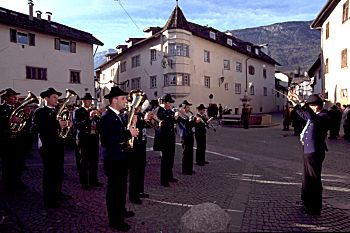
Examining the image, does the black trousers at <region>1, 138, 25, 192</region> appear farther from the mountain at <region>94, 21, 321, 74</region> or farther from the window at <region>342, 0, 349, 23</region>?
the mountain at <region>94, 21, 321, 74</region>

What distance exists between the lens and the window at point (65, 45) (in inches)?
1117

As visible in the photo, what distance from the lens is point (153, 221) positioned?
5.03 meters

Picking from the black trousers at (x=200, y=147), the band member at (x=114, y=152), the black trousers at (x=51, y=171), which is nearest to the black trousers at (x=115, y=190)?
the band member at (x=114, y=152)

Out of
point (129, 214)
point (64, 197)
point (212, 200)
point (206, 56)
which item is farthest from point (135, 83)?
point (129, 214)

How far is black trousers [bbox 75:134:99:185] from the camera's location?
703 centimetres

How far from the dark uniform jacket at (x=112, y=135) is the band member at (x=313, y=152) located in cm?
315

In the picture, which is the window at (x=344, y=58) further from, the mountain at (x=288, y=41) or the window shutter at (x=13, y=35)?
the mountain at (x=288, y=41)

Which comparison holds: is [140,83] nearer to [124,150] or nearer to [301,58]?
[124,150]

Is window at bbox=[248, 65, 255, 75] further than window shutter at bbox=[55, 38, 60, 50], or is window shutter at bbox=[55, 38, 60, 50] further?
window at bbox=[248, 65, 255, 75]

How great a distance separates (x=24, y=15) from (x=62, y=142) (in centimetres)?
2674

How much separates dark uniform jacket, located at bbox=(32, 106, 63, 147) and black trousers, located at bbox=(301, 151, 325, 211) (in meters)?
4.75

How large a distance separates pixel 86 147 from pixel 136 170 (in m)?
→ 1.74

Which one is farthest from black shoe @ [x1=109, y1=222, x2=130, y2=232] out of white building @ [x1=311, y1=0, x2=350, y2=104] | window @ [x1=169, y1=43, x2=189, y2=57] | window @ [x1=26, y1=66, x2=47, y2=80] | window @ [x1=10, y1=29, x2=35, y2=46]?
window @ [x1=169, y1=43, x2=189, y2=57]

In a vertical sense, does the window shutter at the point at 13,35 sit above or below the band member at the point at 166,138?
above
